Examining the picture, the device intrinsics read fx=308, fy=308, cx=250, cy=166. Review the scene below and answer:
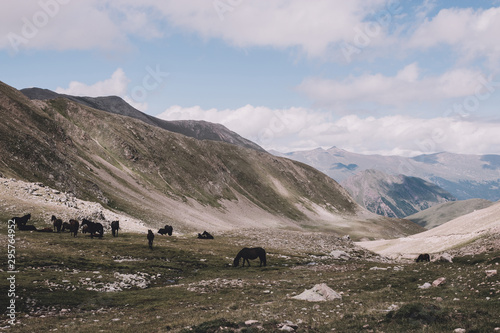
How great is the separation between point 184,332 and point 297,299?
11.1m

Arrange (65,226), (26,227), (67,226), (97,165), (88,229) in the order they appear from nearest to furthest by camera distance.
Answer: (26,227)
(67,226)
(65,226)
(88,229)
(97,165)

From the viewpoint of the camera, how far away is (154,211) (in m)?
120

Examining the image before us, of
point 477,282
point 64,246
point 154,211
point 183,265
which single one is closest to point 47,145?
point 154,211

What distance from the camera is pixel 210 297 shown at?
26.4 metres

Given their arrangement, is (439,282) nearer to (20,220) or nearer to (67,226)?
(67,226)

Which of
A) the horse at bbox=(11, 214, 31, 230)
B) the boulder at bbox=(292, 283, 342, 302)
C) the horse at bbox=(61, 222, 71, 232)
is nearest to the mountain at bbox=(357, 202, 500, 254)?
the boulder at bbox=(292, 283, 342, 302)

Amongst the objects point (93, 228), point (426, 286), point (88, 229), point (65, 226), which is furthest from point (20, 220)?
point (426, 286)

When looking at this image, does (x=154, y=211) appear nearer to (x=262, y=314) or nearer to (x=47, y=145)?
(x=47, y=145)

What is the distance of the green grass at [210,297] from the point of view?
49.9 ft

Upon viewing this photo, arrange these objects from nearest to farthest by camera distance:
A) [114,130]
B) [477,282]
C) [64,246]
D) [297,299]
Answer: [477,282] < [297,299] < [64,246] < [114,130]

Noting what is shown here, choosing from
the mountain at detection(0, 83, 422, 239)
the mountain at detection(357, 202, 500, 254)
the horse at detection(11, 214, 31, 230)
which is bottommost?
the mountain at detection(357, 202, 500, 254)

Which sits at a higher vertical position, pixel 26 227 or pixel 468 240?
pixel 26 227

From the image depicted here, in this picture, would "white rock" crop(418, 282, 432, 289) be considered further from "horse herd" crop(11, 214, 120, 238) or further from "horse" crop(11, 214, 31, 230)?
"horse" crop(11, 214, 31, 230)

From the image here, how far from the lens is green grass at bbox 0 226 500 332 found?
15203 mm
